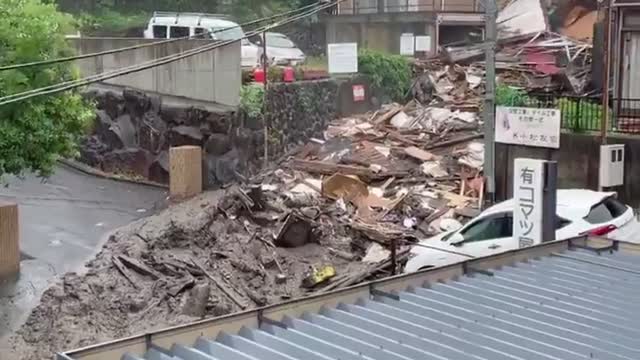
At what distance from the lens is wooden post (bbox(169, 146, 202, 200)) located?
2286 cm

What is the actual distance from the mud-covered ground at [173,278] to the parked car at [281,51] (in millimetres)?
12050

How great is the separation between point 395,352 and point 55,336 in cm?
1081

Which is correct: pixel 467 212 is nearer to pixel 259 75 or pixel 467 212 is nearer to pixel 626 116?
pixel 626 116

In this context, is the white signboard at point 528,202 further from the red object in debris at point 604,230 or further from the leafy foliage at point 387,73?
the leafy foliage at point 387,73

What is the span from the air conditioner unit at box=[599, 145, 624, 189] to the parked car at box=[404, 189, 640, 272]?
8.83ft

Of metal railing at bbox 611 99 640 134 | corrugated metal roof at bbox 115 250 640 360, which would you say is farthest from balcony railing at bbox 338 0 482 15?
corrugated metal roof at bbox 115 250 640 360

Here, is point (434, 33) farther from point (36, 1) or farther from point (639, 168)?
point (36, 1)

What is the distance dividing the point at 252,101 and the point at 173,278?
29.4 feet

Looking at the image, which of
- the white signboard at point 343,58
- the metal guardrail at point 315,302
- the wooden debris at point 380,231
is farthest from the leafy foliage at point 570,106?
the metal guardrail at point 315,302

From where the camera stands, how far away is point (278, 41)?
35125mm

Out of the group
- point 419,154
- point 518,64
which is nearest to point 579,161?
point 419,154

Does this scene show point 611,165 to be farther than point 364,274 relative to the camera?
Yes

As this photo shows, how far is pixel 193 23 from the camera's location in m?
34.0

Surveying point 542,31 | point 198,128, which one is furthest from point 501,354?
point 542,31
